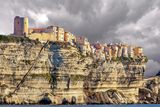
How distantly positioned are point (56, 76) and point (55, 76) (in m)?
0.23

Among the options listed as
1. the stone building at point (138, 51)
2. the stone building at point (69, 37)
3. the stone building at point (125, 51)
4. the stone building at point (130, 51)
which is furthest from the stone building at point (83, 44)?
the stone building at point (138, 51)

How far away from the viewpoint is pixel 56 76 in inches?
4023

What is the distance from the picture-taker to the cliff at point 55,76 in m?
97.1

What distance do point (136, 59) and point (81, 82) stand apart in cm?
2469

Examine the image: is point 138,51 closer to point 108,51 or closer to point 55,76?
point 108,51

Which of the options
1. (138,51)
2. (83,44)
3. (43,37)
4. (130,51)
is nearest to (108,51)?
(130,51)

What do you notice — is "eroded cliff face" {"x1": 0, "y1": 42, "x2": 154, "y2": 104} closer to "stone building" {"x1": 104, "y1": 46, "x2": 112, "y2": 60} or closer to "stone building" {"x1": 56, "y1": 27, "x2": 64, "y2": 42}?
"stone building" {"x1": 56, "y1": 27, "x2": 64, "y2": 42}

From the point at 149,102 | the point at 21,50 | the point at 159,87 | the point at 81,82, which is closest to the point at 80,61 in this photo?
the point at 81,82

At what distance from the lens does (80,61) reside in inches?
→ 4250

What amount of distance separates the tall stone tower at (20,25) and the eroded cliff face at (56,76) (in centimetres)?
866

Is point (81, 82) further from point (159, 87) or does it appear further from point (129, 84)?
point (159, 87)

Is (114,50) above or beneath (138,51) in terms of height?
above

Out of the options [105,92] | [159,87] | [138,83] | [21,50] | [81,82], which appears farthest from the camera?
[159,87]

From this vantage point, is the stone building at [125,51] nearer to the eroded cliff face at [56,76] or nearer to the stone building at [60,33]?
the eroded cliff face at [56,76]
